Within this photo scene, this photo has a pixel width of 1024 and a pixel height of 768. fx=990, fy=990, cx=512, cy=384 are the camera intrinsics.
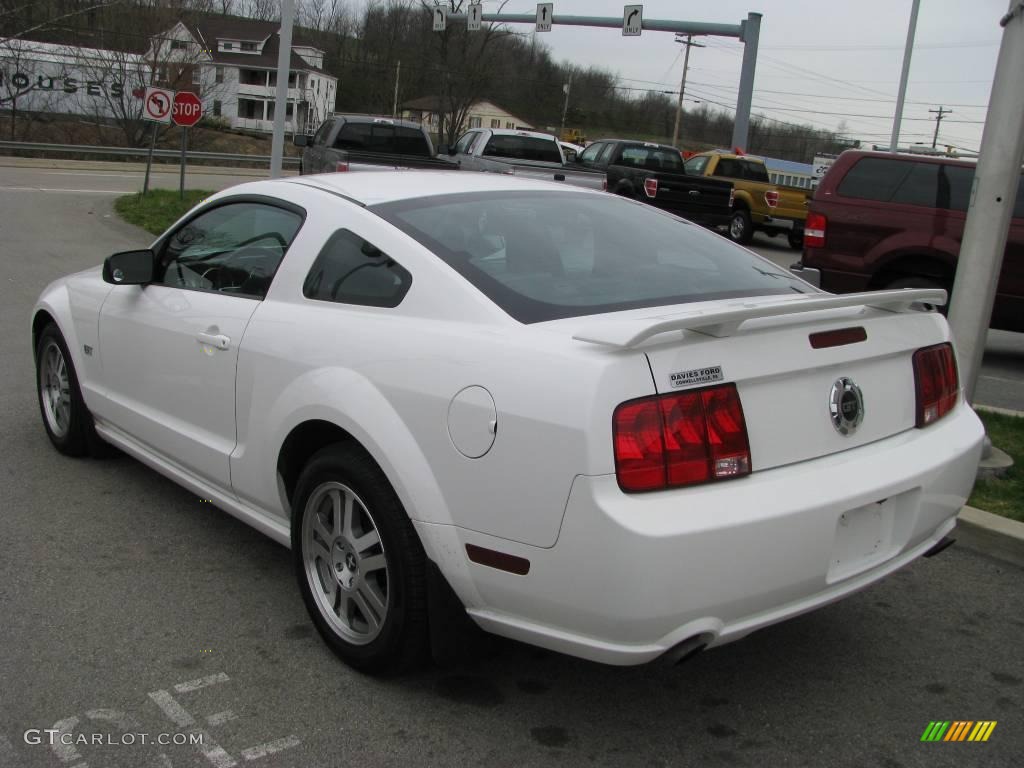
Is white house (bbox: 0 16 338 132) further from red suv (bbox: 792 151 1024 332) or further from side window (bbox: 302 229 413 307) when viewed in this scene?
side window (bbox: 302 229 413 307)

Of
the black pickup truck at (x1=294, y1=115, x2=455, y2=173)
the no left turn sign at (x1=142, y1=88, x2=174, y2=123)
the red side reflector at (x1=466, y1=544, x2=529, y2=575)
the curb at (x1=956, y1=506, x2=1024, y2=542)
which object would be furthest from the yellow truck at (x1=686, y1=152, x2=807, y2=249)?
the red side reflector at (x1=466, y1=544, x2=529, y2=575)

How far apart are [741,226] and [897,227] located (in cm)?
1236

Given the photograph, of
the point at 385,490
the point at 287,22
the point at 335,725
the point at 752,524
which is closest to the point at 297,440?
the point at 385,490

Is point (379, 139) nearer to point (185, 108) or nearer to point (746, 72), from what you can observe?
point (185, 108)

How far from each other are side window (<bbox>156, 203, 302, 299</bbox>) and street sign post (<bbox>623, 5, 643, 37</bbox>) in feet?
86.7

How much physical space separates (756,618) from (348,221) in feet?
6.29

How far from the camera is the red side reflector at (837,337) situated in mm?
2918

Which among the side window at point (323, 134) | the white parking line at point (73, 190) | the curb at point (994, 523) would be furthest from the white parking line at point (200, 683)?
the white parking line at point (73, 190)

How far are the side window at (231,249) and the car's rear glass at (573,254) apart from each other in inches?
23.1

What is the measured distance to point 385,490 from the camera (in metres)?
3.00

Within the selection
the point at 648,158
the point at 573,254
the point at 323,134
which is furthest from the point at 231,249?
the point at 648,158

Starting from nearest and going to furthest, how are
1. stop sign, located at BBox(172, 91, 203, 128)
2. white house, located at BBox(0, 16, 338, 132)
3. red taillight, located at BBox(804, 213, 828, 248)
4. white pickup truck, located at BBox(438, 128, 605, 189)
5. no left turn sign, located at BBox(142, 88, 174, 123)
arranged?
red taillight, located at BBox(804, 213, 828, 248)
stop sign, located at BBox(172, 91, 203, 128)
no left turn sign, located at BBox(142, 88, 174, 123)
white pickup truck, located at BBox(438, 128, 605, 189)
white house, located at BBox(0, 16, 338, 132)

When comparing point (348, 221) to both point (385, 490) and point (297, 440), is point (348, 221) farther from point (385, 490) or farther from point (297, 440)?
point (385, 490)

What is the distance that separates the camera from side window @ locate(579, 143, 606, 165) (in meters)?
21.1
